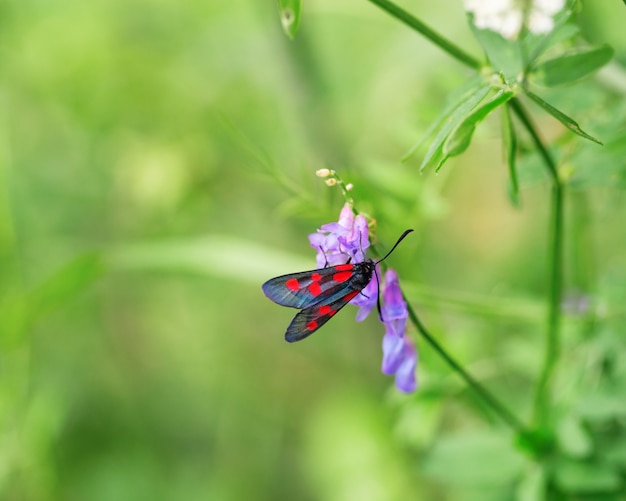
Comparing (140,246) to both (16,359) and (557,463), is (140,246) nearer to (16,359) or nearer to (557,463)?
(16,359)

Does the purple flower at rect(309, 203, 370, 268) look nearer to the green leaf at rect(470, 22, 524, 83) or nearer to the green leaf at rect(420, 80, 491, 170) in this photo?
the green leaf at rect(420, 80, 491, 170)

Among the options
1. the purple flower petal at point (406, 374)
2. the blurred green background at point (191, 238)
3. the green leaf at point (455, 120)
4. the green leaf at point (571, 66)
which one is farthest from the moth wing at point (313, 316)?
the blurred green background at point (191, 238)

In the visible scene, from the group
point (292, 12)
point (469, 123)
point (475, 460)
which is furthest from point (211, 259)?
point (469, 123)

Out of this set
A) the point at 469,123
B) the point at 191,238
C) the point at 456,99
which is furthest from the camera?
the point at 191,238

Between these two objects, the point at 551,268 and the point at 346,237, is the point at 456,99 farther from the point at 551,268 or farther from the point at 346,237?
the point at 551,268

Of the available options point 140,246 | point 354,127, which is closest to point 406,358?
point 140,246

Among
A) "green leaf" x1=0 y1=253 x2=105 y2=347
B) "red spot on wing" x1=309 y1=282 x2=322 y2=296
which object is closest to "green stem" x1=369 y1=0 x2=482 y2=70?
"red spot on wing" x1=309 y1=282 x2=322 y2=296
